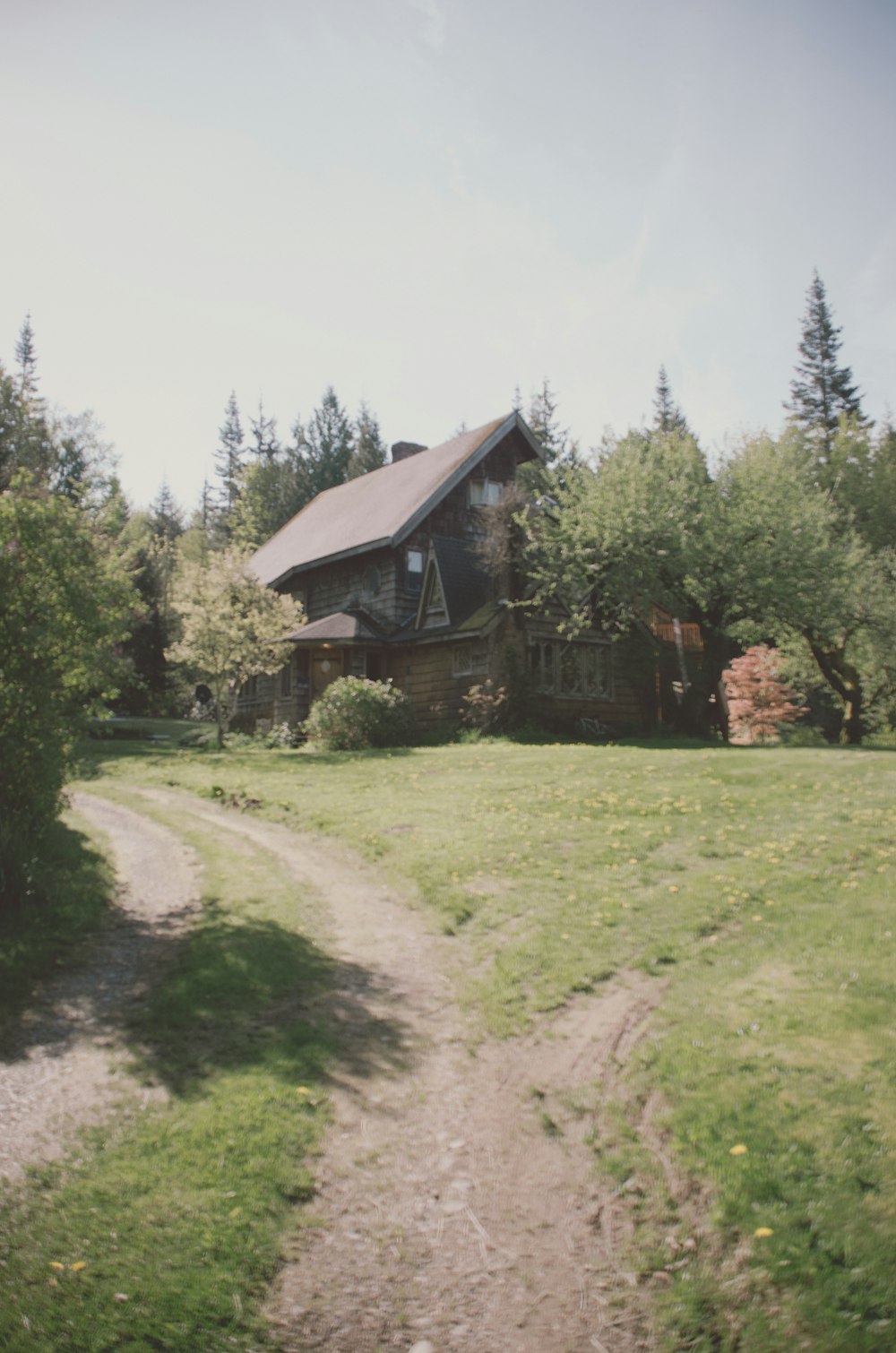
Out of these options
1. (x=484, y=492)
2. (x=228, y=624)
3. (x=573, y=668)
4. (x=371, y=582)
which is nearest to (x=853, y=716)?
(x=573, y=668)

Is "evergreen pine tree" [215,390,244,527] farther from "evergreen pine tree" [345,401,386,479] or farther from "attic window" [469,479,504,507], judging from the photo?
"attic window" [469,479,504,507]

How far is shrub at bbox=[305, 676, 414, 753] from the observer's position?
26703 mm

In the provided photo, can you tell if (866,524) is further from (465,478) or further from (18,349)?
(18,349)

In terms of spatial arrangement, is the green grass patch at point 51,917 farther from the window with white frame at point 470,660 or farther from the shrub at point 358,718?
the window with white frame at point 470,660

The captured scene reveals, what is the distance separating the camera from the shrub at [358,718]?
2670cm

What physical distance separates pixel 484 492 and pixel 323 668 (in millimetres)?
9838

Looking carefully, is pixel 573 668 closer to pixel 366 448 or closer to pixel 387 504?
pixel 387 504

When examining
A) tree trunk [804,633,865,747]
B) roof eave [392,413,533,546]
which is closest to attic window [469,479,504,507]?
roof eave [392,413,533,546]

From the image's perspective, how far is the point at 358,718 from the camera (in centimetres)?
2664

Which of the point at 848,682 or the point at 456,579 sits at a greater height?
the point at 456,579

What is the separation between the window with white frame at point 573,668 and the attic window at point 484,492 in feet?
24.4

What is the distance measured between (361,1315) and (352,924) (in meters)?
6.23

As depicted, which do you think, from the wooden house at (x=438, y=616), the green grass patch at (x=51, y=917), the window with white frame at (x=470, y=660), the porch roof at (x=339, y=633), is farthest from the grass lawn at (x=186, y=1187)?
the porch roof at (x=339, y=633)

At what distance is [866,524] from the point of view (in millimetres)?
49594
